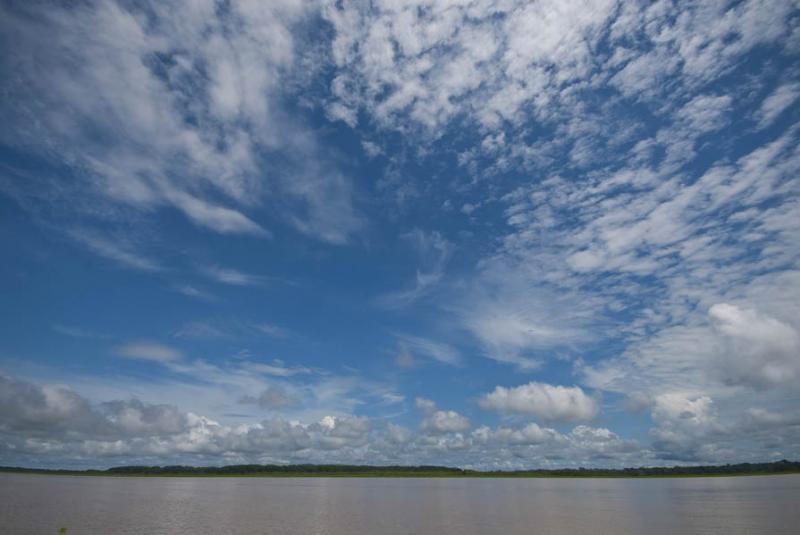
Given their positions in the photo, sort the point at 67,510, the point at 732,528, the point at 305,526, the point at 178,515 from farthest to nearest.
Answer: the point at 67,510 → the point at 178,515 → the point at 305,526 → the point at 732,528

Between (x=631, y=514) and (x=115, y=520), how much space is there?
68.9m

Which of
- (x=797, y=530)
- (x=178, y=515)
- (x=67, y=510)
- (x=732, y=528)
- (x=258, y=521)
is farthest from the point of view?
(x=67, y=510)

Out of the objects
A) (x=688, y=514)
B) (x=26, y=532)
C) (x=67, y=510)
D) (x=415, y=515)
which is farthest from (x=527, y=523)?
(x=67, y=510)

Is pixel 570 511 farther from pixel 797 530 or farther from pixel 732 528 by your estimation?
pixel 797 530

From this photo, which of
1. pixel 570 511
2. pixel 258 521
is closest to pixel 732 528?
pixel 570 511

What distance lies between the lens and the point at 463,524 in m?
59.1

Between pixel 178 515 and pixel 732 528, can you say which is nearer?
pixel 732 528

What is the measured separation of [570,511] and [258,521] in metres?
46.1

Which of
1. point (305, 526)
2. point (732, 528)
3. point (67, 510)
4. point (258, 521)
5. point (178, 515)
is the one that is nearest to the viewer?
point (732, 528)

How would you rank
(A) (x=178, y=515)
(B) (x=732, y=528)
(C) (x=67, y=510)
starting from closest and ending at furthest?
(B) (x=732, y=528), (A) (x=178, y=515), (C) (x=67, y=510)

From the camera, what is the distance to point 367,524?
6003cm

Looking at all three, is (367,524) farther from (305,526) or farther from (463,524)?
(463,524)

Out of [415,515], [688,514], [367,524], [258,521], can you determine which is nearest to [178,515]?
[258,521]

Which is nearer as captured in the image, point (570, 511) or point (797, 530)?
point (797, 530)
